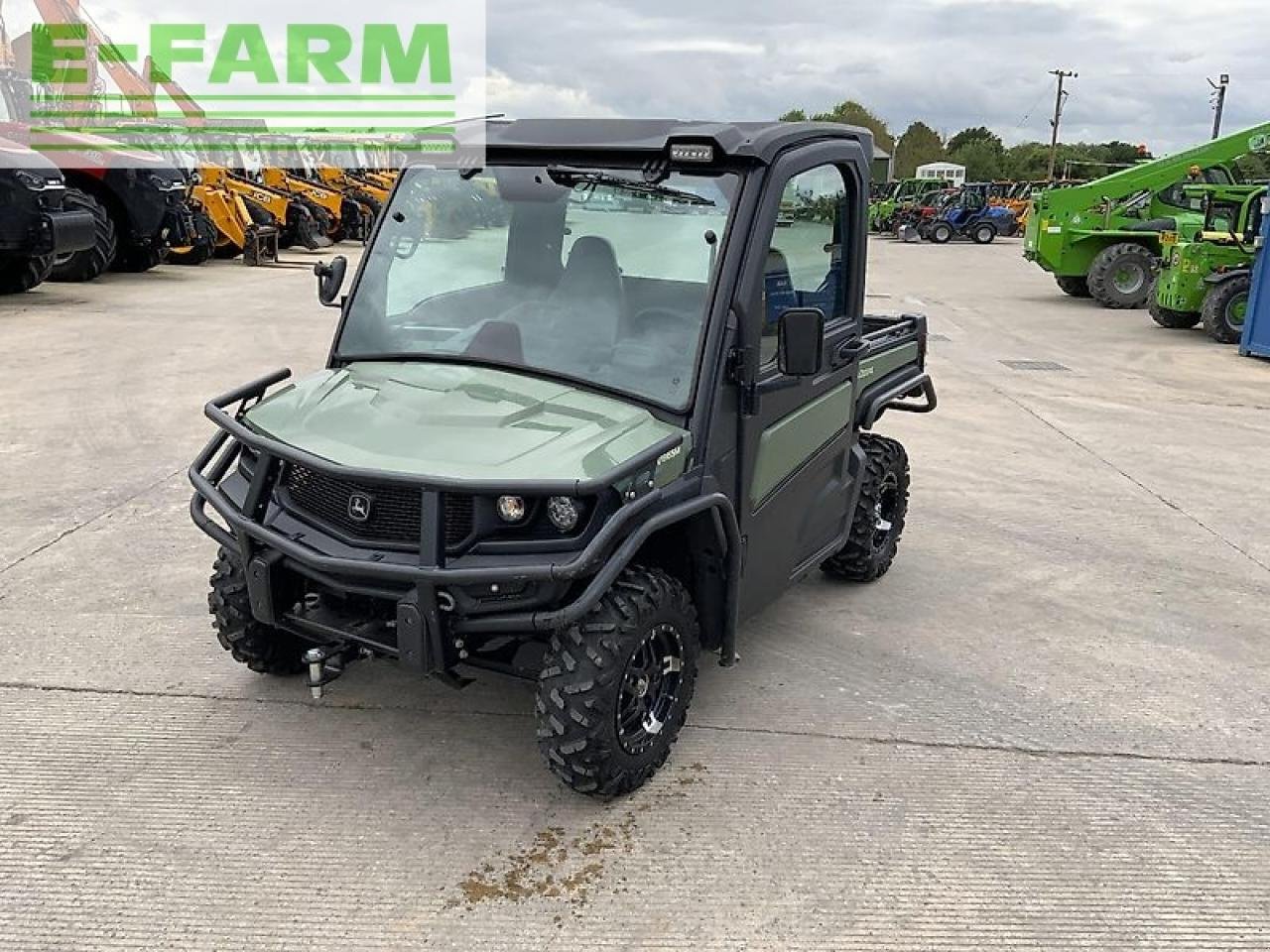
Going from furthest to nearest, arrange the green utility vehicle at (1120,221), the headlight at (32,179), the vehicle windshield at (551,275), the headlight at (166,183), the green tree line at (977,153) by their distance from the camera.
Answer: the green tree line at (977,153)
the green utility vehicle at (1120,221)
the headlight at (166,183)
the headlight at (32,179)
the vehicle windshield at (551,275)

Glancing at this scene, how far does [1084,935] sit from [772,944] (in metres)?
0.81

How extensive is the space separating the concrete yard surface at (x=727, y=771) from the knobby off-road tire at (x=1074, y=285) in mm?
12785

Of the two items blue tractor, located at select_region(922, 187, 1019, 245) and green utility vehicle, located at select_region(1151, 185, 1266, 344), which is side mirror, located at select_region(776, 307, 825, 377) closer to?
green utility vehicle, located at select_region(1151, 185, 1266, 344)

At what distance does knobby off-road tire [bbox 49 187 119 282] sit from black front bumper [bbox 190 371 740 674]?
11995 mm

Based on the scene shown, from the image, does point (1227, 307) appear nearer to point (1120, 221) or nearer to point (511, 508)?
point (1120, 221)

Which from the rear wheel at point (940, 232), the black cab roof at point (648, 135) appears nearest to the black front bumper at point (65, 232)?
the black cab roof at point (648, 135)

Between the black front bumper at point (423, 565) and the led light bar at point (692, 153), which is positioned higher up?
the led light bar at point (692, 153)

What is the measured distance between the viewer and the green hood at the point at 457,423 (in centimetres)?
292

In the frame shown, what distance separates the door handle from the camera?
4.11 m

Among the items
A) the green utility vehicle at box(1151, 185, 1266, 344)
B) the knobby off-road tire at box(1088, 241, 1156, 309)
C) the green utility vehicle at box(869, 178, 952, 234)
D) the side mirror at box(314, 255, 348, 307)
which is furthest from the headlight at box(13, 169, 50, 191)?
the green utility vehicle at box(869, 178, 952, 234)

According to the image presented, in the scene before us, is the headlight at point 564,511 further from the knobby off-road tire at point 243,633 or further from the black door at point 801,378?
the knobby off-road tire at point 243,633

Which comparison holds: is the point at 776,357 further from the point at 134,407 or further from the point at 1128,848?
the point at 134,407

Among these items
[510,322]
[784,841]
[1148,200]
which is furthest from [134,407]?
[1148,200]

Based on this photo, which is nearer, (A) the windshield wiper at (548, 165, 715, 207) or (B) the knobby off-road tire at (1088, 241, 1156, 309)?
(A) the windshield wiper at (548, 165, 715, 207)
